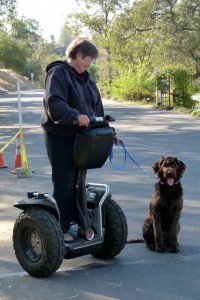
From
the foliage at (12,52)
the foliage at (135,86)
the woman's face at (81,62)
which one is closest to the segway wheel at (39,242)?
the woman's face at (81,62)

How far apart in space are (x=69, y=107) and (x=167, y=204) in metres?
1.61

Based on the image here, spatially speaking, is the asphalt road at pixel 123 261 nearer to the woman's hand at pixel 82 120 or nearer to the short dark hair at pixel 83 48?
the woman's hand at pixel 82 120

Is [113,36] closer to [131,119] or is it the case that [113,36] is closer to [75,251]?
[131,119]

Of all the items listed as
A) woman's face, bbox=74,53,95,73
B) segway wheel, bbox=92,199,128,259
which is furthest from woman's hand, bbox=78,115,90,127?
segway wheel, bbox=92,199,128,259

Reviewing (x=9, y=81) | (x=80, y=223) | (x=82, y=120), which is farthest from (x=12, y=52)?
(x=82, y=120)

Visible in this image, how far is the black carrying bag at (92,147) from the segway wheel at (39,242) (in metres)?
0.58

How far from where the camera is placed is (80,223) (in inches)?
189

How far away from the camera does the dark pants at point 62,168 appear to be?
4637 mm

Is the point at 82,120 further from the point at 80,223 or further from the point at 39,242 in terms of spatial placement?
the point at 39,242

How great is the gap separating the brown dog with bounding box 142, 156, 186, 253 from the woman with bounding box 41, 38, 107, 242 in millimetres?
1002

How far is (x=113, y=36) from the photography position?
135 feet

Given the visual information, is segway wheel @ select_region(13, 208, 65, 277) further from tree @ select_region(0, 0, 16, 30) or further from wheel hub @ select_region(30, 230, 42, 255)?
tree @ select_region(0, 0, 16, 30)

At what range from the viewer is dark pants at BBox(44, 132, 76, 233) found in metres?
4.64

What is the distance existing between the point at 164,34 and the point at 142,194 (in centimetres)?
2801
